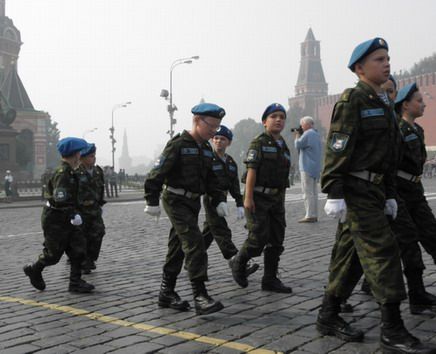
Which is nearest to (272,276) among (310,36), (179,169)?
(179,169)

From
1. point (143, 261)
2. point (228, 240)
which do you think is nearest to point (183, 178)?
point (228, 240)

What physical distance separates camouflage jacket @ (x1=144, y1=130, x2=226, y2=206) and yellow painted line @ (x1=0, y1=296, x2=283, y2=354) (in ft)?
3.29

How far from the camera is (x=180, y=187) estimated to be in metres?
4.66

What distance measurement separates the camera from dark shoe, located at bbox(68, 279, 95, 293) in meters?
5.46

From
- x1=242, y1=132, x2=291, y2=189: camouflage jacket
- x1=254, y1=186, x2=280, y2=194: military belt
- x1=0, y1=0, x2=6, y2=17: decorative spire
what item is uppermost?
x1=0, y1=0, x2=6, y2=17: decorative spire

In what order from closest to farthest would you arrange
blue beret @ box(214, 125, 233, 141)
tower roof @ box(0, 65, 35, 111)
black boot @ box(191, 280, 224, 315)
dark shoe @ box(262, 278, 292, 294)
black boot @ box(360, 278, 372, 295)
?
black boot @ box(191, 280, 224, 315) → black boot @ box(360, 278, 372, 295) → dark shoe @ box(262, 278, 292, 294) → blue beret @ box(214, 125, 233, 141) → tower roof @ box(0, 65, 35, 111)

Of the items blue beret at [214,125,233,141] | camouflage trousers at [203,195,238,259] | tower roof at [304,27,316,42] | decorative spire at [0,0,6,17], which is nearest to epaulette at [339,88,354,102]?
camouflage trousers at [203,195,238,259]

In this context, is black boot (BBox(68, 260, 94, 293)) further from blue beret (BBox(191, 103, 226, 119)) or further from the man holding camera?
the man holding camera

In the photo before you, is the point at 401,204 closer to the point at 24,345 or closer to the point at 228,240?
the point at 228,240

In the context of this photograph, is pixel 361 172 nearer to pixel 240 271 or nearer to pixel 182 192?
pixel 182 192

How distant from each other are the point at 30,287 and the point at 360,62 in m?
4.20

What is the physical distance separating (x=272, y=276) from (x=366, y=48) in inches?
97.6

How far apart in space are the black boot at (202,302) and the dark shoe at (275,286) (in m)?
0.92

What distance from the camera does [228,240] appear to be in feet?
18.9
